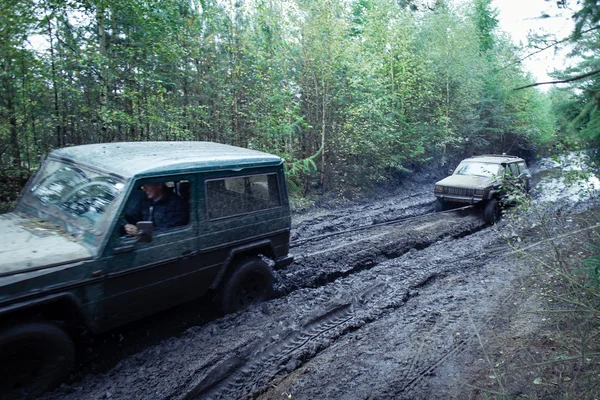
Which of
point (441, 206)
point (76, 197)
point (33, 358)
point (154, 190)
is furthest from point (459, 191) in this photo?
point (33, 358)

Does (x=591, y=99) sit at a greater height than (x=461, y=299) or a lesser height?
greater

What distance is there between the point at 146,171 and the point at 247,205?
59.4 inches

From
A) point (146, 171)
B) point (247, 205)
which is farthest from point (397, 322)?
point (146, 171)

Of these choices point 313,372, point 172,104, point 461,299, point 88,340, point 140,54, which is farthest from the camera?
point 172,104

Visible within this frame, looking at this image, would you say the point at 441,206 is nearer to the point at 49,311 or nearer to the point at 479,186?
the point at 479,186

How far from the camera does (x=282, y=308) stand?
5238mm

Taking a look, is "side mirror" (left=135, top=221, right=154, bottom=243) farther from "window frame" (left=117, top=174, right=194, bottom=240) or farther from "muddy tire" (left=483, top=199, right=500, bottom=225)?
"muddy tire" (left=483, top=199, right=500, bottom=225)

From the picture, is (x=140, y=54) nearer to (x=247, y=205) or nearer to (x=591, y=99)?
(x=247, y=205)

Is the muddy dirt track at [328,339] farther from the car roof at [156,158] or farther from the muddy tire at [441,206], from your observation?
the muddy tire at [441,206]

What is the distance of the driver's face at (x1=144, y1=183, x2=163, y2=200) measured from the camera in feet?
13.3

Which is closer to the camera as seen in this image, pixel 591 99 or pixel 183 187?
pixel 591 99

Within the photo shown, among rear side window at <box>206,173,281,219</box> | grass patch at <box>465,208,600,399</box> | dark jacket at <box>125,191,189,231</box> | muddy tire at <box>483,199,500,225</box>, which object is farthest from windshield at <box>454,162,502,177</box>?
dark jacket at <box>125,191,189,231</box>

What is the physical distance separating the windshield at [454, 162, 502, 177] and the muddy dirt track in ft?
16.3

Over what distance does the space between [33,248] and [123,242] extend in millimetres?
748
